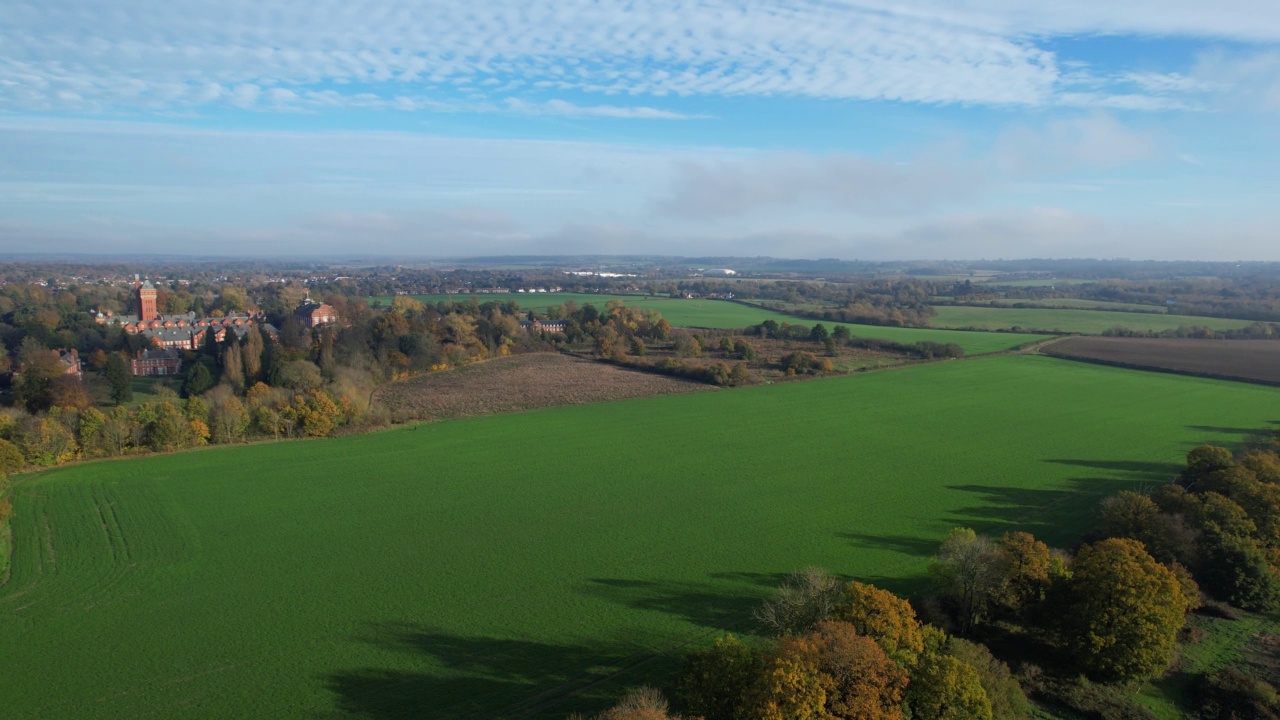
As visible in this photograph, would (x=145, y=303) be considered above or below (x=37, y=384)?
above

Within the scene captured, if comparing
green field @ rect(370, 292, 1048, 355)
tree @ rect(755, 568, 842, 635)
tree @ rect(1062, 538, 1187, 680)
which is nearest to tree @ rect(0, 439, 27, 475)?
tree @ rect(755, 568, 842, 635)

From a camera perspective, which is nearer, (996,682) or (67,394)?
(996,682)

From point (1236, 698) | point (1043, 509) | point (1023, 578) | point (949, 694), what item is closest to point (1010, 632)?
point (1023, 578)

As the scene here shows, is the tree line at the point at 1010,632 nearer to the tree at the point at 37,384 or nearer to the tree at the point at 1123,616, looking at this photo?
the tree at the point at 1123,616

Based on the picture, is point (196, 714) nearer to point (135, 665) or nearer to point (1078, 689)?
point (135, 665)

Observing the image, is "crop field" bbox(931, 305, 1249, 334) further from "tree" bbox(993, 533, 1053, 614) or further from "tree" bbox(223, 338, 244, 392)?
"tree" bbox(223, 338, 244, 392)

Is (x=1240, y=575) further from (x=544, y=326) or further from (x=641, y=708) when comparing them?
(x=544, y=326)
